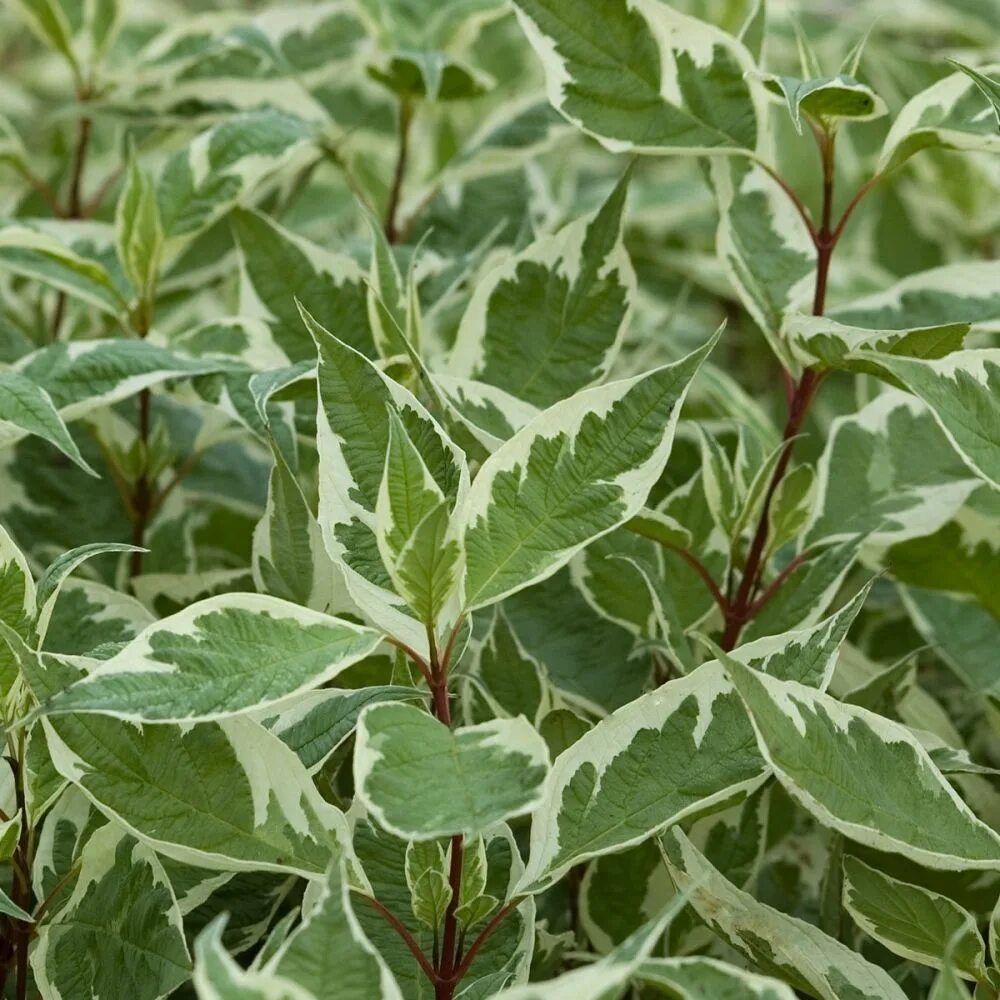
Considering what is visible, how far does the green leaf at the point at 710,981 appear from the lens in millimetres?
491

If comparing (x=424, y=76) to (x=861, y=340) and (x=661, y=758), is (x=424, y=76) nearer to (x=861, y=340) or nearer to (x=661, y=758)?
(x=861, y=340)

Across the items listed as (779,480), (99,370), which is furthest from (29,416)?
(779,480)

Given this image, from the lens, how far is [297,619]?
561 millimetres

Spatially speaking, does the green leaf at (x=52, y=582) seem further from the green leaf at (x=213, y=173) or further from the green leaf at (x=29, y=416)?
the green leaf at (x=213, y=173)

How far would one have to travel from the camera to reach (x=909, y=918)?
0.65 m

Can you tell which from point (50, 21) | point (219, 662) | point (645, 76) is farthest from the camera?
point (50, 21)

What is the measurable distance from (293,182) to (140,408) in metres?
0.29

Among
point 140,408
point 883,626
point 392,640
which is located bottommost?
point 883,626

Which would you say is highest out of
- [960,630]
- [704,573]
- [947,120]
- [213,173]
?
[947,120]

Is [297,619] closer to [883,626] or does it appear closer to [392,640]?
[392,640]

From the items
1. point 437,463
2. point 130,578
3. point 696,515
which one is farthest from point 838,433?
point 130,578

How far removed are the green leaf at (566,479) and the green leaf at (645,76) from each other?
0.20 m

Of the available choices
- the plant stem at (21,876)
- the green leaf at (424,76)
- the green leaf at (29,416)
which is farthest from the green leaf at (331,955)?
the green leaf at (424,76)

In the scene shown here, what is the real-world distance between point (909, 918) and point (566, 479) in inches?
10.9
